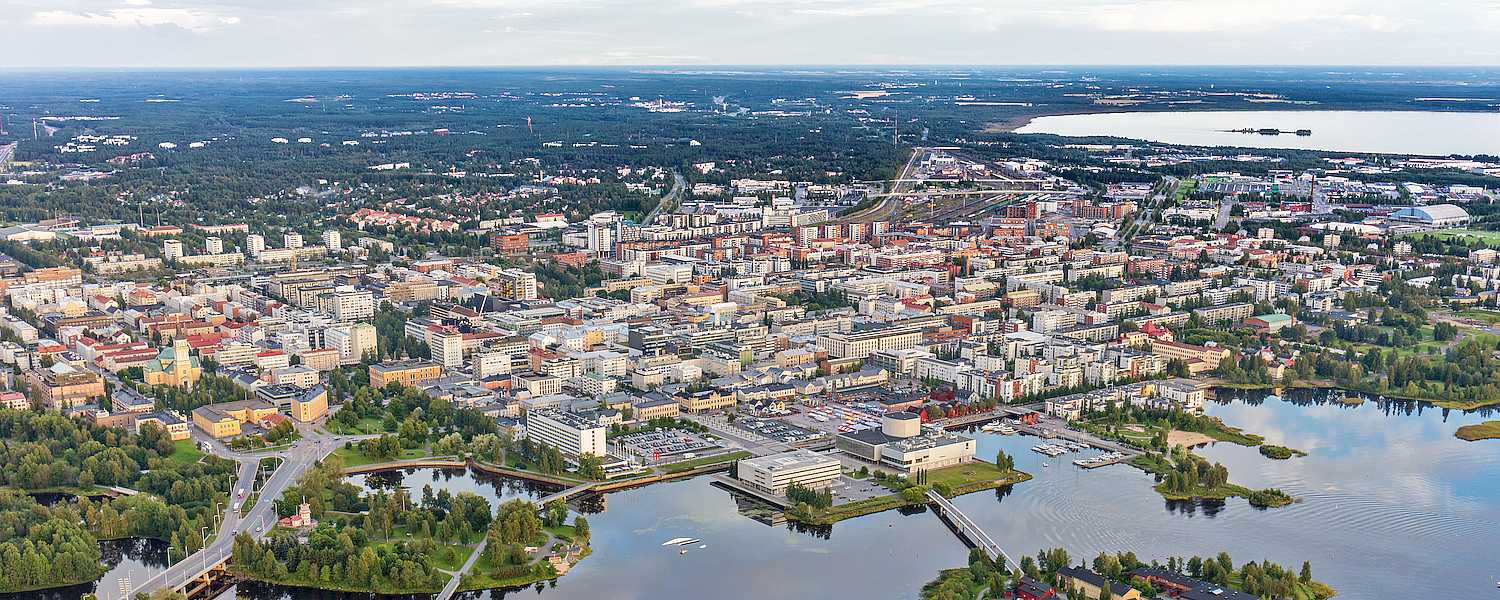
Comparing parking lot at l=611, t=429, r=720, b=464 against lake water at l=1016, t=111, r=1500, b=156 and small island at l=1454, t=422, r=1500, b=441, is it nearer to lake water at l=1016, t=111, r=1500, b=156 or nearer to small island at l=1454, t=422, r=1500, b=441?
small island at l=1454, t=422, r=1500, b=441

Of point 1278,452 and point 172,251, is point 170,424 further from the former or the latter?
point 172,251

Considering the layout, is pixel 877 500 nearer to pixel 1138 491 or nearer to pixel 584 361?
pixel 1138 491

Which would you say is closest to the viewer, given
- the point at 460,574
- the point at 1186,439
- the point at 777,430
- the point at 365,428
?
the point at 460,574

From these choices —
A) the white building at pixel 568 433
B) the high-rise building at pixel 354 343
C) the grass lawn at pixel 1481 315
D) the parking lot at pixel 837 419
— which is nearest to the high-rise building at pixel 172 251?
the high-rise building at pixel 354 343

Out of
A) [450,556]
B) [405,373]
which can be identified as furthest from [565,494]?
[405,373]

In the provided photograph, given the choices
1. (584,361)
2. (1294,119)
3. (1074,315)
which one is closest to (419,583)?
(584,361)
